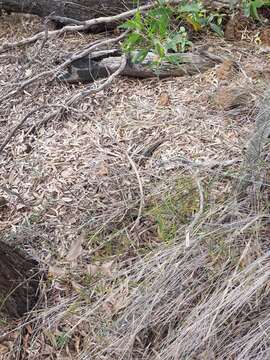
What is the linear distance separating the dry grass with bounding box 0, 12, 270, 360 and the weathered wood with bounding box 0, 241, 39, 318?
0.06 meters

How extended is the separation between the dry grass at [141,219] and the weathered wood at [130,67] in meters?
0.07

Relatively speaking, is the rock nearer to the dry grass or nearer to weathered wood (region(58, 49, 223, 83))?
the dry grass

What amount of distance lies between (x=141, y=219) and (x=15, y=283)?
0.60m

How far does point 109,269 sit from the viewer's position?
222cm

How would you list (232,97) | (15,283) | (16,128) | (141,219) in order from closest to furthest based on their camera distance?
(15,283), (141,219), (232,97), (16,128)

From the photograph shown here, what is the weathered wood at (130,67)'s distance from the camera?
3102 millimetres

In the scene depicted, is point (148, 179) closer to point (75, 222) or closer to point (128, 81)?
point (75, 222)

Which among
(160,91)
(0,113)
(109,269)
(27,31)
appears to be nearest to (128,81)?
(160,91)

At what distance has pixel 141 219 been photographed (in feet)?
7.76

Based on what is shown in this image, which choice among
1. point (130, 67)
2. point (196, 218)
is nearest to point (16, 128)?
point (130, 67)

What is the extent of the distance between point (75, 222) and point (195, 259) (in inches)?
28.7

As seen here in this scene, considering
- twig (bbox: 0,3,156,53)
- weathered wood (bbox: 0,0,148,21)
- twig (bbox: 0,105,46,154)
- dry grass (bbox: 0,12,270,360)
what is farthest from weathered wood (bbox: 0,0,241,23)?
twig (bbox: 0,105,46,154)

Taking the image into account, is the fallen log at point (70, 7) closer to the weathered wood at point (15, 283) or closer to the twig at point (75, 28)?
the twig at point (75, 28)

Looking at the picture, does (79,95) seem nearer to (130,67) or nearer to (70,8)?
(130,67)
